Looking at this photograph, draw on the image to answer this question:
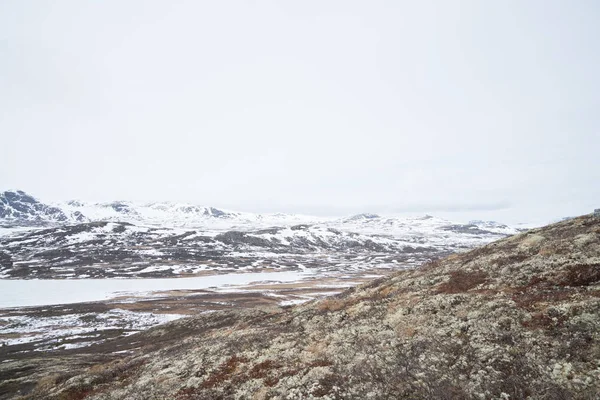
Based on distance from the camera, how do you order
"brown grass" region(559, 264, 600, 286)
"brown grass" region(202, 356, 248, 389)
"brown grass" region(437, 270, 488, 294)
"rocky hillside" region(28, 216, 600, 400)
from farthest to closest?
"brown grass" region(437, 270, 488, 294) → "brown grass" region(202, 356, 248, 389) → "brown grass" region(559, 264, 600, 286) → "rocky hillside" region(28, 216, 600, 400)

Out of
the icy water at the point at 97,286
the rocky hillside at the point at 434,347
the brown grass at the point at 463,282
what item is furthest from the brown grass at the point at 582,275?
the icy water at the point at 97,286

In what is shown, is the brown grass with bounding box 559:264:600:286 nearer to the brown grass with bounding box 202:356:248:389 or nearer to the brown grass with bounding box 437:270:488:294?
the brown grass with bounding box 437:270:488:294

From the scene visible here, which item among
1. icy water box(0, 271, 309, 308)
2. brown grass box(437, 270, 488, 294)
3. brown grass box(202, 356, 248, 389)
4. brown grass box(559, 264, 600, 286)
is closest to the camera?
brown grass box(559, 264, 600, 286)

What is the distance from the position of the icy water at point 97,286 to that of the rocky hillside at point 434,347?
113556 mm

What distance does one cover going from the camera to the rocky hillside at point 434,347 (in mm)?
15555

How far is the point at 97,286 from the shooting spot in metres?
156

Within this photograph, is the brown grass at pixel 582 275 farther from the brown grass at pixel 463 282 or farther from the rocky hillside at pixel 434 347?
the brown grass at pixel 463 282

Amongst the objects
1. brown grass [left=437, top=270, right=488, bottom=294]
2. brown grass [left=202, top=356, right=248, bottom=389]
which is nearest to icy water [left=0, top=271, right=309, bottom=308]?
→ brown grass [left=202, top=356, right=248, bottom=389]

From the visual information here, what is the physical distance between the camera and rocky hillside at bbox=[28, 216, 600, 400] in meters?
15.6

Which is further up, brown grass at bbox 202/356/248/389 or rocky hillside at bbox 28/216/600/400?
rocky hillside at bbox 28/216/600/400

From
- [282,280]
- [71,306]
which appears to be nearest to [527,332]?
[71,306]

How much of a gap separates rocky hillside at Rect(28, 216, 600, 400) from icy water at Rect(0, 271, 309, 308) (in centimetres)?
11356

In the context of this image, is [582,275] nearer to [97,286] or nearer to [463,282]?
[463,282]

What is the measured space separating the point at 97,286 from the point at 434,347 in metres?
172
